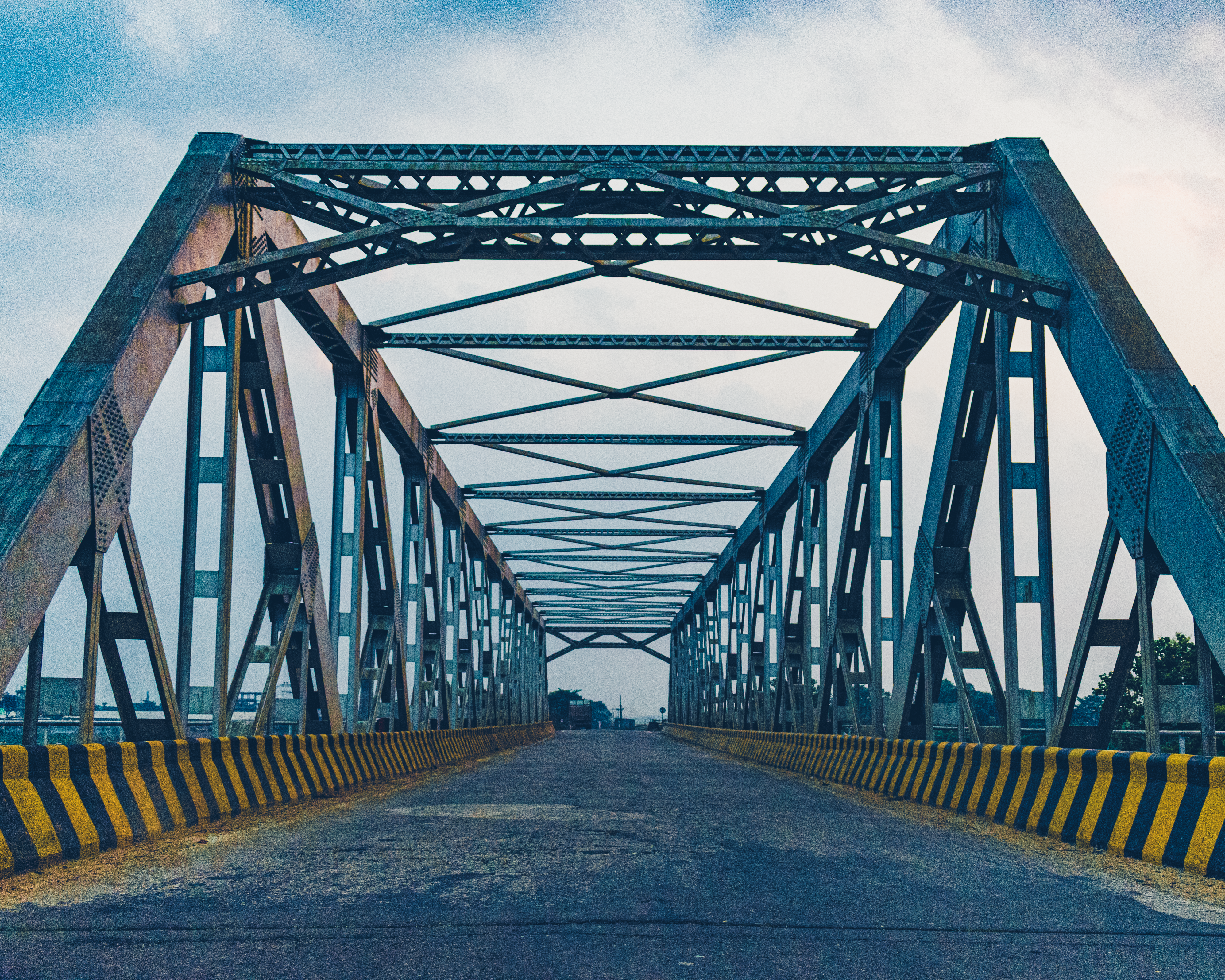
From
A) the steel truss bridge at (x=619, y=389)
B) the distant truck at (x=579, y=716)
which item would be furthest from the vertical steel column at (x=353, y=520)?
the distant truck at (x=579, y=716)

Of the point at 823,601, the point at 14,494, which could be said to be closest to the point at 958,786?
the point at 14,494

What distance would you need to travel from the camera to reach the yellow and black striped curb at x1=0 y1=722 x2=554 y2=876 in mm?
6801

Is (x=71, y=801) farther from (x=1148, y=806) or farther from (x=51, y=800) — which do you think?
(x=1148, y=806)

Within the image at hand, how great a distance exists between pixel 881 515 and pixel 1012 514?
6.47 m

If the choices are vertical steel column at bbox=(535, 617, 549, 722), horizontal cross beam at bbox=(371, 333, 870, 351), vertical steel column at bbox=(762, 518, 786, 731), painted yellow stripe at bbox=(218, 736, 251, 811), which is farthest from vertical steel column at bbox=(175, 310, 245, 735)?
vertical steel column at bbox=(535, 617, 549, 722)

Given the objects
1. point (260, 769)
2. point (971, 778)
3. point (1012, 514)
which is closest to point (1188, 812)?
point (971, 778)

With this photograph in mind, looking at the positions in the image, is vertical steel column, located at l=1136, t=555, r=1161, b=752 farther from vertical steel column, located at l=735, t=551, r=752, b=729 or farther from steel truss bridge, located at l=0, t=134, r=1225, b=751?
vertical steel column, located at l=735, t=551, r=752, b=729

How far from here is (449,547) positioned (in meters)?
34.6

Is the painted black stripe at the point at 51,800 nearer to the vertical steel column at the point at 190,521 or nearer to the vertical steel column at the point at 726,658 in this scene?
the vertical steel column at the point at 190,521

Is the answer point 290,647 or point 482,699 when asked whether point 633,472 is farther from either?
point 482,699

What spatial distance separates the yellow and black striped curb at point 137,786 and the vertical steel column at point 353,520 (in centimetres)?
421

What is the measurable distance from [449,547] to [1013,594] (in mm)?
23541

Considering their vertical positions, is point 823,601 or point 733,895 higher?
point 823,601

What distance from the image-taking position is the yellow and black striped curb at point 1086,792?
6.90m
